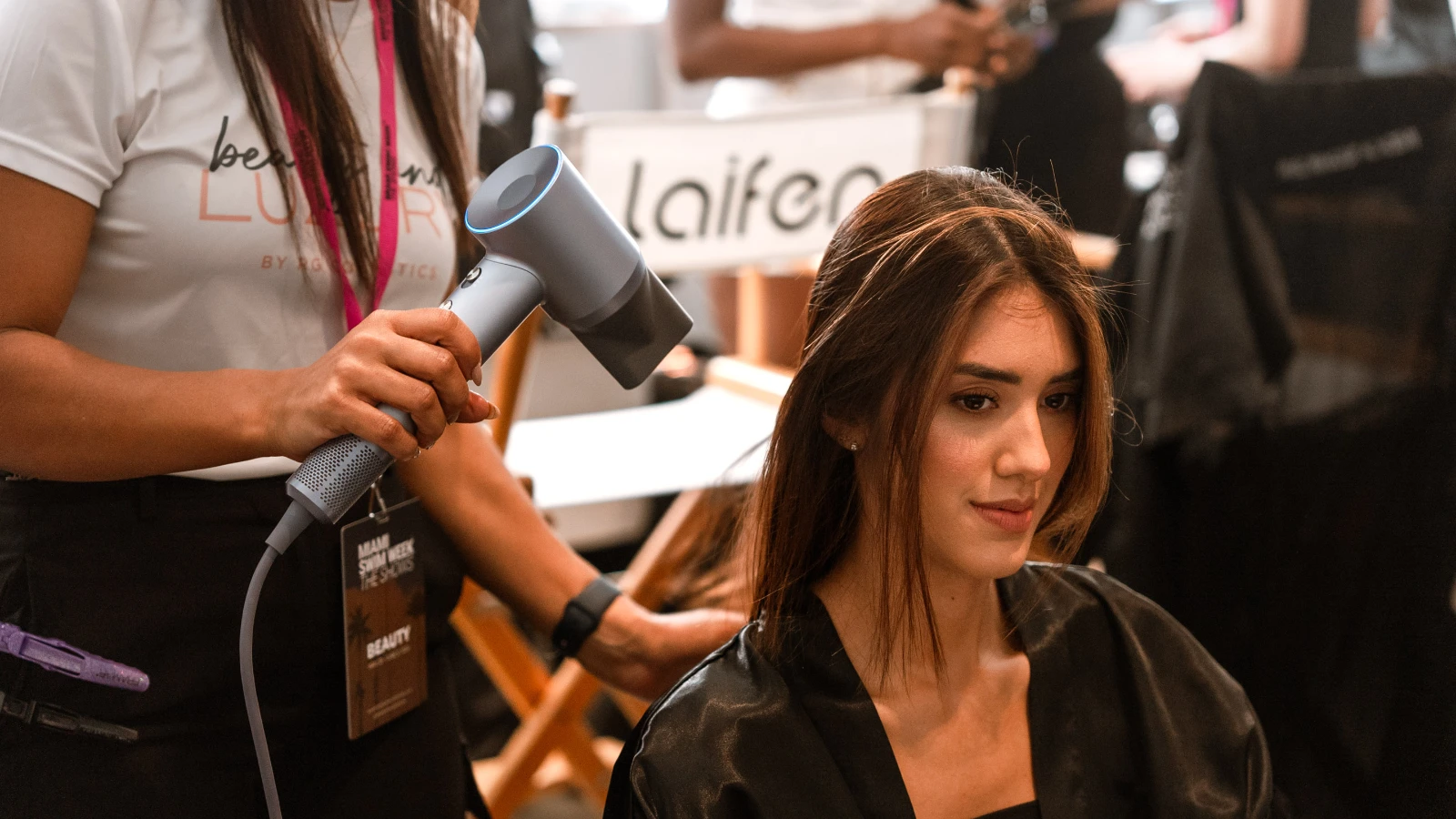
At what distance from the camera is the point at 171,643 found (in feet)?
2.87

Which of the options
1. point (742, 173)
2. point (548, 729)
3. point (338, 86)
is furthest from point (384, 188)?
point (548, 729)

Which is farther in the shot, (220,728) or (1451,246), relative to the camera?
(1451,246)

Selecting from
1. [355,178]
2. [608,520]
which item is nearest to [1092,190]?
[608,520]

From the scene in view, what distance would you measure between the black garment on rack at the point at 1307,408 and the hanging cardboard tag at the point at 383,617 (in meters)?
0.96

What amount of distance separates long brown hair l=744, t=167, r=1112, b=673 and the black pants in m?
0.35

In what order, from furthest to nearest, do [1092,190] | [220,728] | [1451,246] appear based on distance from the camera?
1. [1092,190]
2. [1451,246]
3. [220,728]

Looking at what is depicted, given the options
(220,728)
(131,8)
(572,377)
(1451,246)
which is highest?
(131,8)

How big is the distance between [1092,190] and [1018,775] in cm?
155

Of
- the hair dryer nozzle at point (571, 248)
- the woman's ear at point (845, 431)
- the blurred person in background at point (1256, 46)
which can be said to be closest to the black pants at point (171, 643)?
the hair dryer nozzle at point (571, 248)

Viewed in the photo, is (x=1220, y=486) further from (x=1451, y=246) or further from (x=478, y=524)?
(x=478, y=524)

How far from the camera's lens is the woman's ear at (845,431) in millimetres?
976

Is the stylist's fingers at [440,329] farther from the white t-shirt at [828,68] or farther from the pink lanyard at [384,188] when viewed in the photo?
the white t-shirt at [828,68]

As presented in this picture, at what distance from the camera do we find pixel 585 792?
2.14 m

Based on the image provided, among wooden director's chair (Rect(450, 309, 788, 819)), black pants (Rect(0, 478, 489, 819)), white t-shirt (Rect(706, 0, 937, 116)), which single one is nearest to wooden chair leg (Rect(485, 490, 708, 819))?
wooden director's chair (Rect(450, 309, 788, 819))
